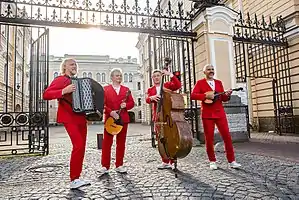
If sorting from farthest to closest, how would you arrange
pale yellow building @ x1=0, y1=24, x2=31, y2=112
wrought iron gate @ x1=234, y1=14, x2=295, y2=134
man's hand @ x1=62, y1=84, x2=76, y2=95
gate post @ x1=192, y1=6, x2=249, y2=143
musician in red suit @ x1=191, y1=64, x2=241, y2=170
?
wrought iron gate @ x1=234, y1=14, x2=295, y2=134 → pale yellow building @ x1=0, y1=24, x2=31, y2=112 → gate post @ x1=192, y1=6, x2=249, y2=143 → musician in red suit @ x1=191, y1=64, x2=241, y2=170 → man's hand @ x1=62, y1=84, x2=76, y2=95

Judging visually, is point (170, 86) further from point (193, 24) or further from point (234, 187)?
point (193, 24)

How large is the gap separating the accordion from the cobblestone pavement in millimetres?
1038

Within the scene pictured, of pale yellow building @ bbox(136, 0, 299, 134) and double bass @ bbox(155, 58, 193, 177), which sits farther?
pale yellow building @ bbox(136, 0, 299, 134)

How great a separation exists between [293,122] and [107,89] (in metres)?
9.86

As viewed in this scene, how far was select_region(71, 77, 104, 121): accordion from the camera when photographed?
143 inches

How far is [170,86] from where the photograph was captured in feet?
15.1

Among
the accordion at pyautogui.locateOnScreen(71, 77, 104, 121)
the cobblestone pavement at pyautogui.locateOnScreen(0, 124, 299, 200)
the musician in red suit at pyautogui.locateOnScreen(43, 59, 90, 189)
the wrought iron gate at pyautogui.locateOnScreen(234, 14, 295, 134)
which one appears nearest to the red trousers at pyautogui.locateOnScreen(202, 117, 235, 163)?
the cobblestone pavement at pyautogui.locateOnScreen(0, 124, 299, 200)

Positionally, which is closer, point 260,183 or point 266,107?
point 260,183

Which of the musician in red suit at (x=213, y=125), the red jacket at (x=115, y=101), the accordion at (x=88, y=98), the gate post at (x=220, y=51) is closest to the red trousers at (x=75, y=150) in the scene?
the accordion at (x=88, y=98)

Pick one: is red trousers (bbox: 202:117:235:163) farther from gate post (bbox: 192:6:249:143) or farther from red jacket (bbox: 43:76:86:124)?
gate post (bbox: 192:6:249:143)

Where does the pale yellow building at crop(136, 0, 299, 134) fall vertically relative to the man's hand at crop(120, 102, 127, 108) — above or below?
above

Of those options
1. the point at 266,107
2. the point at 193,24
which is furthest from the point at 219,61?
the point at 266,107

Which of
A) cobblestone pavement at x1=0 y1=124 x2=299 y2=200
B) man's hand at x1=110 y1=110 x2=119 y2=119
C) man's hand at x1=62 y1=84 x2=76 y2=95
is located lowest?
cobblestone pavement at x1=0 y1=124 x2=299 y2=200

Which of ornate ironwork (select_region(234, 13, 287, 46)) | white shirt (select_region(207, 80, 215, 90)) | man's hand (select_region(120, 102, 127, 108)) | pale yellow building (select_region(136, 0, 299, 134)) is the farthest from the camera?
ornate ironwork (select_region(234, 13, 287, 46))
